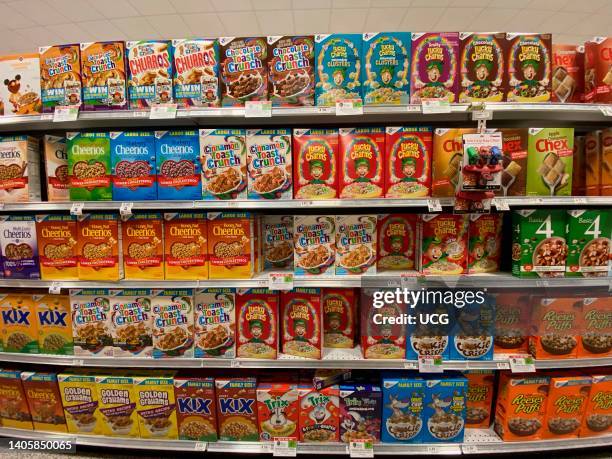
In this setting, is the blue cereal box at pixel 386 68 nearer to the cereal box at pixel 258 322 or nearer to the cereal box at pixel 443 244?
the cereal box at pixel 443 244

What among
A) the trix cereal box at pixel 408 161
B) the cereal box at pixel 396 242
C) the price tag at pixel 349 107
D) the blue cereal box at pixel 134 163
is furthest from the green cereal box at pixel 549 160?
the blue cereal box at pixel 134 163

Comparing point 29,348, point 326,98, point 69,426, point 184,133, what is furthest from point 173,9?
point 69,426

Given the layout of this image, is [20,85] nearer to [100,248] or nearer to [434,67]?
[100,248]

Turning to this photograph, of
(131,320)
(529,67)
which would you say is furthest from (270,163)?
(529,67)

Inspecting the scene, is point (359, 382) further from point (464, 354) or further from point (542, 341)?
point (542, 341)

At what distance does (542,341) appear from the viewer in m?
1.68

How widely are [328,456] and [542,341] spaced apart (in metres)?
1.41

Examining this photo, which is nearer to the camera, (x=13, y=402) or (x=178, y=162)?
(x=178, y=162)

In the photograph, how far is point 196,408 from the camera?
5.78ft

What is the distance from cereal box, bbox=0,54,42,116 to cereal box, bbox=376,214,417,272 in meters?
2.14

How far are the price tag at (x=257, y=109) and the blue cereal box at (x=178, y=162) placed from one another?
33 cm

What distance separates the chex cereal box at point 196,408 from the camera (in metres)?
1.75

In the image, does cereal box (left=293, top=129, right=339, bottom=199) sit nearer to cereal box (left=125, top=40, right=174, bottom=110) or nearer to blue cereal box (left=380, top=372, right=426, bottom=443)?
cereal box (left=125, top=40, right=174, bottom=110)

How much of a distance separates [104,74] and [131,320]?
141cm
